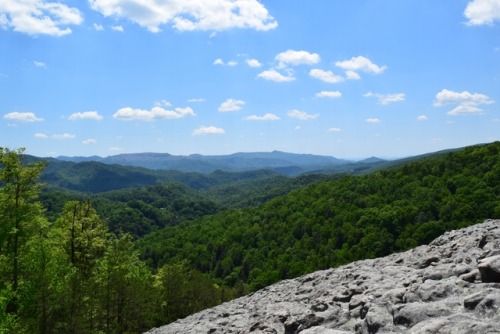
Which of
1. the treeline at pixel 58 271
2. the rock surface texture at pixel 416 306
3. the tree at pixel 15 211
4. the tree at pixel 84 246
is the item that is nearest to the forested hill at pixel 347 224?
the tree at pixel 84 246

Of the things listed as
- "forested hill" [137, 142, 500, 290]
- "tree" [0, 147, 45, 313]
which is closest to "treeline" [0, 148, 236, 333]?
"tree" [0, 147, 45, 313]

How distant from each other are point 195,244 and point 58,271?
148 metres

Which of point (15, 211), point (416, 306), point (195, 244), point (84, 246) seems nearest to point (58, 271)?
point (15, 211)

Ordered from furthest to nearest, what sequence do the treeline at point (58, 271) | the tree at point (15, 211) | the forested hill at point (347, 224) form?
the forested hill at point (347, 224), the tree at point (15, 211), the treeline at point (58, 271)

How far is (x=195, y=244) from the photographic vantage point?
589 ft

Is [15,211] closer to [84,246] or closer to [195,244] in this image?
[84,246]

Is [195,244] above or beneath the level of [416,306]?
beneath

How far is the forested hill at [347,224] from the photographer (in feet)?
423

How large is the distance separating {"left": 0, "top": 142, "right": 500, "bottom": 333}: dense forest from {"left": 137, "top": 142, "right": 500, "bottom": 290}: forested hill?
0.48 metres

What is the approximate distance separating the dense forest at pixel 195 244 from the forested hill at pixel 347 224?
478 millimetres

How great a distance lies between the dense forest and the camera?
32.6 m

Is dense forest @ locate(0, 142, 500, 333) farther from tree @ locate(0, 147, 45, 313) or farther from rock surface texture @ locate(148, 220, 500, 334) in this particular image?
rock surface texture @ locate(148, 220, 500, 334)

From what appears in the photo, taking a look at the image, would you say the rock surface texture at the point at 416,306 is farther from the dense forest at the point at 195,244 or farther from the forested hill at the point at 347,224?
the forested hill at the point at 347,224

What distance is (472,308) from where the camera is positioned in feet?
38.3
